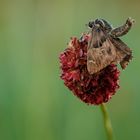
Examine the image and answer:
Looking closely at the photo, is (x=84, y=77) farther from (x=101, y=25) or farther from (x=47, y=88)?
(x=47, y=88)

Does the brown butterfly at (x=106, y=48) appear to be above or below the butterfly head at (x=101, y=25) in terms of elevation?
below

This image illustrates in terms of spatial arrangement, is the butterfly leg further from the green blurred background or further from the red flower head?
the green blurred background

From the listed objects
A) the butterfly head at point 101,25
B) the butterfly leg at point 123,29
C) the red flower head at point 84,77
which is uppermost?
the butterfly head at point 101,25

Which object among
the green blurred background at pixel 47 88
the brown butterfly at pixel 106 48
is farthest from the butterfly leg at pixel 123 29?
the green blurred background at pixel 47 88

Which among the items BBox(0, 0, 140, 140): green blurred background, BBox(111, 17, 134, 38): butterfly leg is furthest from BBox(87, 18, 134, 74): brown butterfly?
BBox(0, 0, 140, 140): green blurred background

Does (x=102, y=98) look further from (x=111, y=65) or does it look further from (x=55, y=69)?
(x=55, y=69)

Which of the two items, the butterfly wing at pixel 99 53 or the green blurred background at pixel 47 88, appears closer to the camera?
the butterfly wing at pixel 99 53

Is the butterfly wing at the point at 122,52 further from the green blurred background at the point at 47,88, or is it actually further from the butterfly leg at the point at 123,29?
the green blurred background at the point at 47,88
